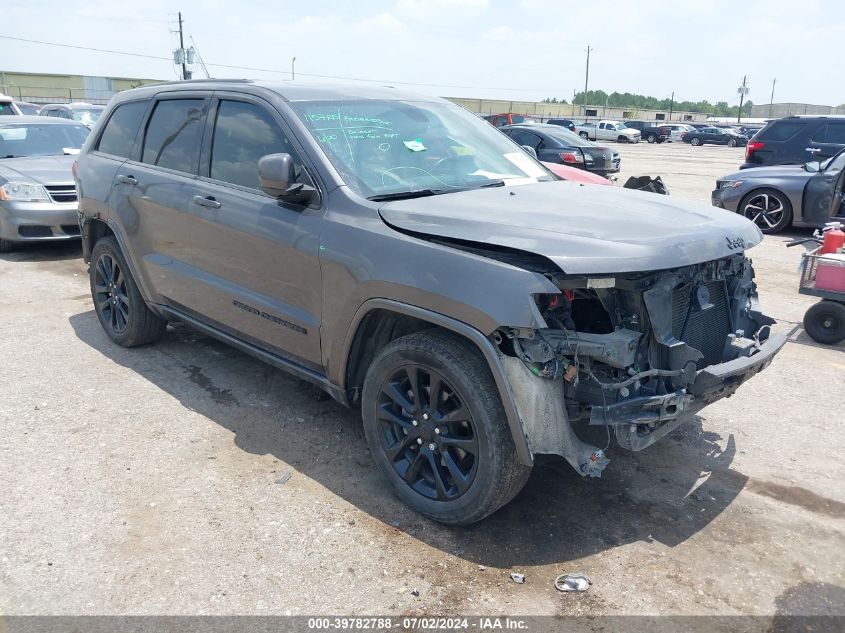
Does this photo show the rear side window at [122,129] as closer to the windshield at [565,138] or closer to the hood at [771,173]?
the hood at [771,173]

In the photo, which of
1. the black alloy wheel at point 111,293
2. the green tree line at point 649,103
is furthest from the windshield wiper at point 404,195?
the green tree line at point 649,103

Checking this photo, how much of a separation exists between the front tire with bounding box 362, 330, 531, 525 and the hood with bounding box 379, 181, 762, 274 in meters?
0.53

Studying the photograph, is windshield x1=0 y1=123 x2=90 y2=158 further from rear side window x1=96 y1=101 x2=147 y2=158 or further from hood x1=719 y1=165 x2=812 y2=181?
hood x1=719 y1=165 x2=812 y2=181

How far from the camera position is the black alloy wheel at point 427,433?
320cm

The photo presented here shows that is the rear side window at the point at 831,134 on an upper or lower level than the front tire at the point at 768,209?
upper

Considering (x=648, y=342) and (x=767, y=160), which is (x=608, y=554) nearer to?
(x=648, y=342)

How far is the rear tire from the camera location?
588 cm

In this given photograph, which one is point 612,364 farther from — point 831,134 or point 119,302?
point 831,134

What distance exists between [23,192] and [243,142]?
5.99m

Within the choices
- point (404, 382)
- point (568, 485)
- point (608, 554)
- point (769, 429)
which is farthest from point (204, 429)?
point (769, 429)

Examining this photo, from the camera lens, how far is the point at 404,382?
3.42m

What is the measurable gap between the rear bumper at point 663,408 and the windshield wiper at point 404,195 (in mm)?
1443

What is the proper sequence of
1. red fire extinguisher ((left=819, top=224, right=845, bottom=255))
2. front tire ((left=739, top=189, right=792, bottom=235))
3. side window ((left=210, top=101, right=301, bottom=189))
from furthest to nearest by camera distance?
1. front tire ((left=739, top=189, right=792, bottom=235))
2. red fire extinguisher ((left=819, top=224, right=845, bottom=255))
3. side window ((left=210, top=101, right=301, bottom=189))

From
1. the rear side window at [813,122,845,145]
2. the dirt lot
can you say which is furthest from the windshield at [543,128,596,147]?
the dirt lot
